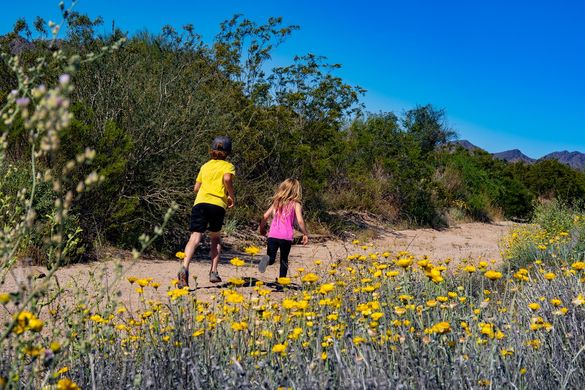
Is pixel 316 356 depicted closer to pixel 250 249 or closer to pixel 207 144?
pixel 250 249

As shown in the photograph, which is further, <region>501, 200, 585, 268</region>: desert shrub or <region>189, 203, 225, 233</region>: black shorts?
<region>189, 203, 225, 233</region>: black shorts

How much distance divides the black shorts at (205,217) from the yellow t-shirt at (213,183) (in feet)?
0.17

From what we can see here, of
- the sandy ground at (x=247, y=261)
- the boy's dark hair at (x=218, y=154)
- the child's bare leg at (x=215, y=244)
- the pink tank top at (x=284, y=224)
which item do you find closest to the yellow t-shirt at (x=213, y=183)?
the boy's dark hair at (x=218, y=154)

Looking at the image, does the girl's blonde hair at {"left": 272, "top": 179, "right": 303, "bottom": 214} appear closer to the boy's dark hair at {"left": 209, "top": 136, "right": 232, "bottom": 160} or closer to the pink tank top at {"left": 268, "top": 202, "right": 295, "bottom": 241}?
the pink tank top at {"left": 268, "top": 202, "right": 295, "bottom": 241}

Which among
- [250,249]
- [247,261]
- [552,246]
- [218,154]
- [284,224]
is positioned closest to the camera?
[250,249]

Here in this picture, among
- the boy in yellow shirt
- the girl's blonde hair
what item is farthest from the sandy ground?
the girl's blonde hair

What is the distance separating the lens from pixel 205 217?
6.20m

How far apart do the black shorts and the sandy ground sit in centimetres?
60

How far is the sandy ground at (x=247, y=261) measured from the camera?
5.43 metres

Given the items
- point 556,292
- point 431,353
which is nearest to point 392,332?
point 431,353

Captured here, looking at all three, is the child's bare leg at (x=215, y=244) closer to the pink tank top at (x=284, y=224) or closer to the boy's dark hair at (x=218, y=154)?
the pink tank top at (x=284, y=224)

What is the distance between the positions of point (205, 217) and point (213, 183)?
363 mm

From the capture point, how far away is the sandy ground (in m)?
5.43

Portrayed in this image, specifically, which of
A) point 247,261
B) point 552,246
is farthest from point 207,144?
point 552,246
